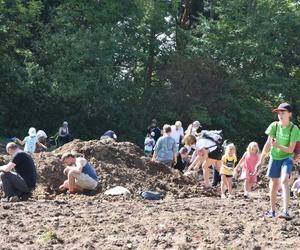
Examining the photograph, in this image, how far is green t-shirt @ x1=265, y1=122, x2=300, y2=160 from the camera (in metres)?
10.7

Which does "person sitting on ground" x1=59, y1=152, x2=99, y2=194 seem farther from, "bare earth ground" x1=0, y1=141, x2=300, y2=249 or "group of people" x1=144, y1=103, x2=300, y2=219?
"group of people" x1=144, y1=103, x2=300, y2=219

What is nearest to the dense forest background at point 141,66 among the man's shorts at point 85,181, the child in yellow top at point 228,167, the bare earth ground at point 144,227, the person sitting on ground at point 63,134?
the person sitting on ground at point 63,134

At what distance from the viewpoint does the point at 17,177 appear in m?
14.5

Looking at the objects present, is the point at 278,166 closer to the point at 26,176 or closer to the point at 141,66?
the point at 26,176

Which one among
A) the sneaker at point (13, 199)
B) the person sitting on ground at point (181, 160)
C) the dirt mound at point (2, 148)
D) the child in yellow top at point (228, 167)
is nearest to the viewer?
the sneaker at point (13, 199)

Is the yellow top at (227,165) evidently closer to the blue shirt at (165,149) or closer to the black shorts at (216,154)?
the black shorts at (216,154)

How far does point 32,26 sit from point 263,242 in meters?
28.7

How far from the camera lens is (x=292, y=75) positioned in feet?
132

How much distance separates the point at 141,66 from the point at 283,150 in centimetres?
2778

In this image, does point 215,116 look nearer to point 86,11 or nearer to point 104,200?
point 86,11

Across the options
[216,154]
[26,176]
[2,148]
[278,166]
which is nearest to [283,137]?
[278,166]

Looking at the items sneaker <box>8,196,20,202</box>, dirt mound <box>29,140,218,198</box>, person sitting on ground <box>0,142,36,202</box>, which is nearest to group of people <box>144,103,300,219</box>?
dirt mound <box>29,140,218,198</box>

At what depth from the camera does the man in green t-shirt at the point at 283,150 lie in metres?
10.7

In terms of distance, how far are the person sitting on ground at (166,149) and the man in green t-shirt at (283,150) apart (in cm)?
792
